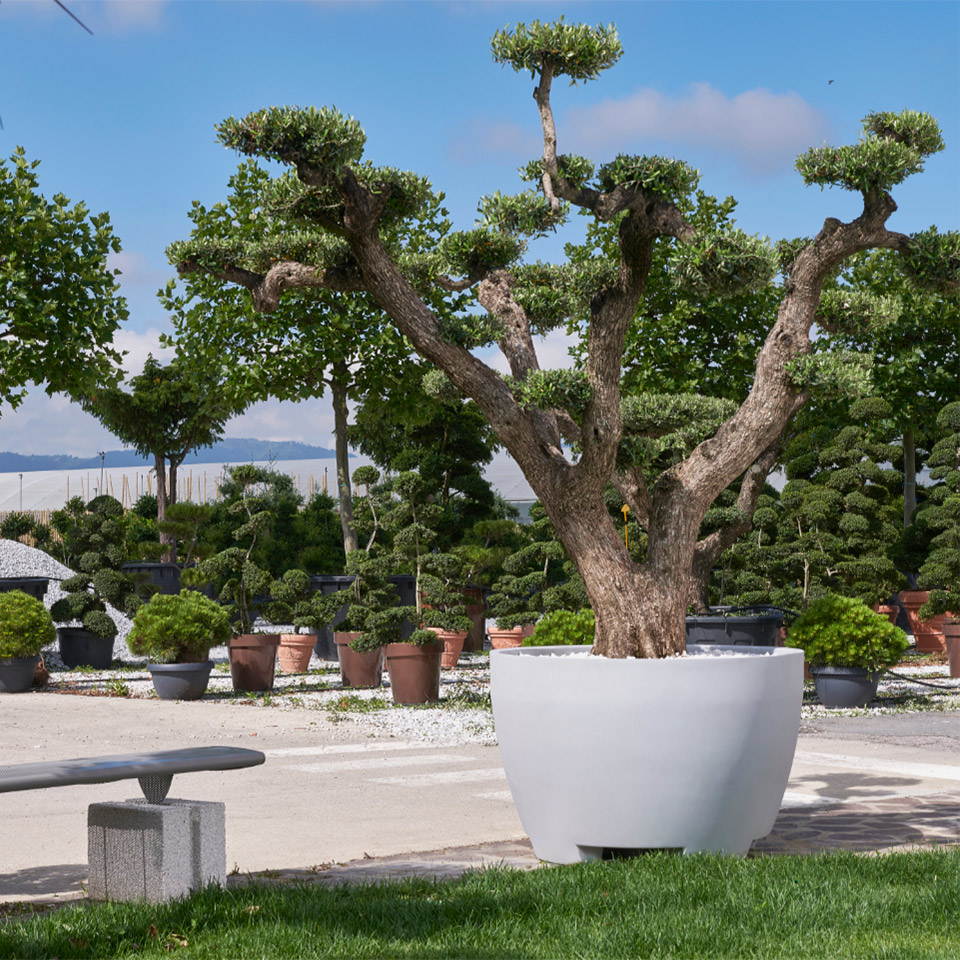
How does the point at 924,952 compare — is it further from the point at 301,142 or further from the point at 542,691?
the point at 301,142

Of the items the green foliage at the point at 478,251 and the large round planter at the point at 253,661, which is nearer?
the green foliage at the point at 478,251

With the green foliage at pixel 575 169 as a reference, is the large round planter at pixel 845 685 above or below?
below

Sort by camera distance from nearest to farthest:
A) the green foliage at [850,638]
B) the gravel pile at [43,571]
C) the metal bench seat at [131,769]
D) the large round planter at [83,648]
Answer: the metal bench seat at [131,769]
the green foliage at [850,638]
the large round planter at [83,648]
the gravel pile at [43,571]

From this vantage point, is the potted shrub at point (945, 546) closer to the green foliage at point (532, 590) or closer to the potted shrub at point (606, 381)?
the green foliage at point (532, 590)

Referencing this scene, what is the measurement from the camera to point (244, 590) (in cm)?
1080

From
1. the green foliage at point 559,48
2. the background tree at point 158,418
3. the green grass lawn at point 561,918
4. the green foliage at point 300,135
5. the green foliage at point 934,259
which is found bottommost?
the green grass lawn at point 561,918

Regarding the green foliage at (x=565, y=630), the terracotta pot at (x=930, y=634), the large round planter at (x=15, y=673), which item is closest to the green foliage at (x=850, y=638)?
the green foliage at (x=565, y=630)

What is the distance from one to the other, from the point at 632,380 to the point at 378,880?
8.70 meters

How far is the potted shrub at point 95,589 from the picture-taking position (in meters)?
12.2

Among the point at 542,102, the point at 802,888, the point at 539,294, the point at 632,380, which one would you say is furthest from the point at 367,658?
the point at 802,888

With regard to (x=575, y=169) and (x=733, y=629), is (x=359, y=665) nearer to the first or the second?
(x=733, y=629)

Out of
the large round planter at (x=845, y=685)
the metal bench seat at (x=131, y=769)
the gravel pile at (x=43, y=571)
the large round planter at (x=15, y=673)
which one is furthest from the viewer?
the gravel pile at (x=43, y=571)

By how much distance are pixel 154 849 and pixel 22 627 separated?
7814 mm

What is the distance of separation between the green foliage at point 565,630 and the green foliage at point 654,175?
4.17 metres
